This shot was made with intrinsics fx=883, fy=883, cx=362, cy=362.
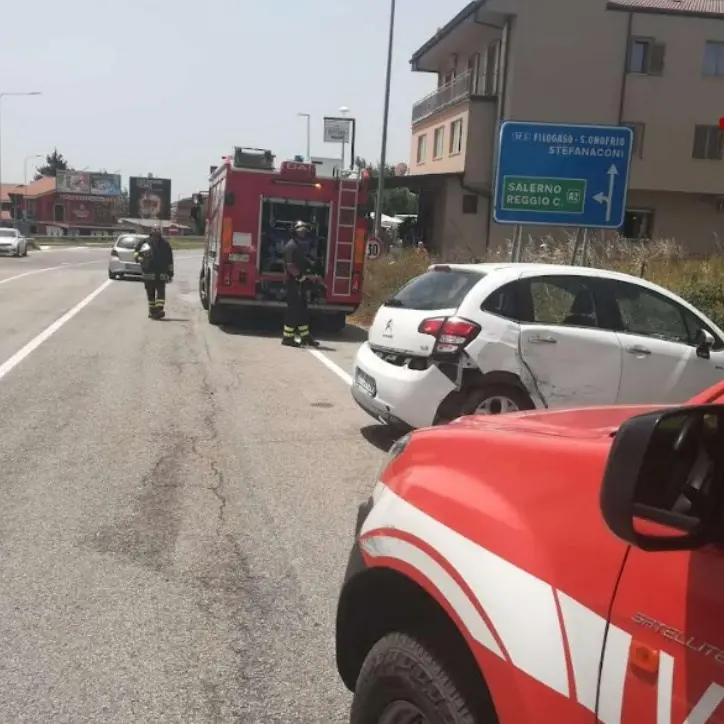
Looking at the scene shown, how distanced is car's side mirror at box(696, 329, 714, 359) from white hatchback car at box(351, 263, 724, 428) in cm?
1

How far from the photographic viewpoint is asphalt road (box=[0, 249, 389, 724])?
11.1ft

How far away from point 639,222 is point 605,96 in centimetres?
537

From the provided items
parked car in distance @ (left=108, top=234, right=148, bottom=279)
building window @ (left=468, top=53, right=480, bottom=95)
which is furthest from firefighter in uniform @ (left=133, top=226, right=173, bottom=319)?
building window @ (left=468, top=53, right=480, bottom=95)

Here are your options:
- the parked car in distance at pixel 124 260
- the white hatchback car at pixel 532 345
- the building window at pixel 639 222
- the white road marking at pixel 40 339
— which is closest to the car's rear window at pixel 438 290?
the white hatchback car at pixel 532 345

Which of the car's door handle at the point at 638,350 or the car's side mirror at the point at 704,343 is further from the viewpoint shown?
the car's side mirror at the point at 704,343

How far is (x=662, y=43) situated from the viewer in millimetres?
33000

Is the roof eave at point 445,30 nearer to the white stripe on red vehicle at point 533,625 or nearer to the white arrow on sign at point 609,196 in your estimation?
the white arrow on sign at point 609,196

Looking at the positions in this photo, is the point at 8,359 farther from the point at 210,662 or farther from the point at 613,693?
the point at 613,693

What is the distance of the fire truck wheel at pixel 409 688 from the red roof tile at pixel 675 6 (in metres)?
34.2

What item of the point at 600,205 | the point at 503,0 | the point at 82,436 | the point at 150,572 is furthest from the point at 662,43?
the point at 150,572

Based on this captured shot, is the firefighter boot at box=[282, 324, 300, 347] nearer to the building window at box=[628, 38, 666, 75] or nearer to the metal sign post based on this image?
the metal sign post

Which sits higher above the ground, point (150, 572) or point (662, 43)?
point (662, 43)

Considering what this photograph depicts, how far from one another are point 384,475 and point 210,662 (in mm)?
1448

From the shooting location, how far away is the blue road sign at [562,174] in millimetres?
12672
